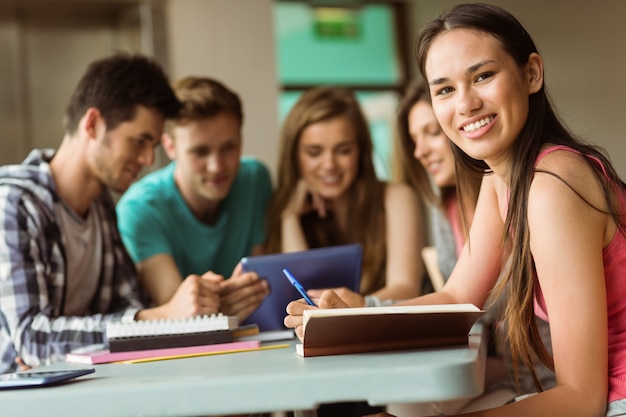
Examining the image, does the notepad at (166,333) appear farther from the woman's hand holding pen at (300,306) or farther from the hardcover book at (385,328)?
the hardcover book at (385,328)

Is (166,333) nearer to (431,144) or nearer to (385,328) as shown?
(385,328)

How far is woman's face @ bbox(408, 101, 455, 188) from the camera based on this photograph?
257 cm

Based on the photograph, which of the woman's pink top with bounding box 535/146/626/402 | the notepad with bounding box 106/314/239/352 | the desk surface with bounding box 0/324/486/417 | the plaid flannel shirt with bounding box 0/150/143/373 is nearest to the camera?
the desk surface with bounding box 0/324/486/417

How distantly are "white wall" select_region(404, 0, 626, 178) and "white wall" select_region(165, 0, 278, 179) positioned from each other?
1.95 metres

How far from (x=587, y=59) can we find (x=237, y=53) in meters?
2.71

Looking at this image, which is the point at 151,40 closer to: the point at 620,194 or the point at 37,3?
the point at 37,3

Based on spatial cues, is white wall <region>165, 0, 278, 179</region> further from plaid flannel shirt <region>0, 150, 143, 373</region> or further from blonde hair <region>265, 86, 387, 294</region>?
plaid flannel shirt <region>0, 150, 143, 373</region>

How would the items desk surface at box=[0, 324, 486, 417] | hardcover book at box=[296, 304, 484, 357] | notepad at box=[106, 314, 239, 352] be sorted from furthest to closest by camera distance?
1. notepad at box=[106, 314, 239, 352]
2. hardcover book at box=[296, 304, 484, 357]
3. desk surface at box=[0, 324, 486, 417]

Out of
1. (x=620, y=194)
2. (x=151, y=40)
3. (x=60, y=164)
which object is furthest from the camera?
(x=151, y=40)

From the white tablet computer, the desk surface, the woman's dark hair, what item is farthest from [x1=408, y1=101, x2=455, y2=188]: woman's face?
the desk surface

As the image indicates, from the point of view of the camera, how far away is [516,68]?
1342 millimetres

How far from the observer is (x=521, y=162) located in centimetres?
128

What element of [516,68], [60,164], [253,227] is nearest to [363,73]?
[253,227]

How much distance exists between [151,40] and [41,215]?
1.84 metres
